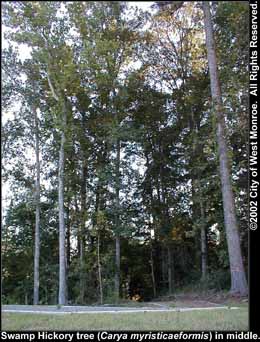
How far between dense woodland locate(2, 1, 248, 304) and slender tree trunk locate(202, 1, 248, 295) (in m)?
0.87

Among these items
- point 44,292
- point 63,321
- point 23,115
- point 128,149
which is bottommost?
point 44,292

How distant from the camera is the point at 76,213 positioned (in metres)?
20.7

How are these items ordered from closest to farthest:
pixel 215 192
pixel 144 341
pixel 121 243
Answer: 1. pixel 144 341
2. pixel 215 192
3. pixel 121 243

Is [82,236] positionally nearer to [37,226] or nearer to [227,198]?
[37,226]

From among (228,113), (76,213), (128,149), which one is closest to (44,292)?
(76,213)

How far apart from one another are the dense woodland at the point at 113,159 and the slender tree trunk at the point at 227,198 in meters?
0.87

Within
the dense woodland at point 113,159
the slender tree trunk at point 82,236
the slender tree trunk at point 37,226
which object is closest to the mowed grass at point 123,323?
the dense woodland at point 113,159

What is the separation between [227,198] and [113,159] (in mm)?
7239

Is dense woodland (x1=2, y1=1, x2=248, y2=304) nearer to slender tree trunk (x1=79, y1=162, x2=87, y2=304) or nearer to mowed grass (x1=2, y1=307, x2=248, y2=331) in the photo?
slender tree trunk (x1=79, y1=162, x2=87, y2=304)

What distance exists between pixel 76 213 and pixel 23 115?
578cm

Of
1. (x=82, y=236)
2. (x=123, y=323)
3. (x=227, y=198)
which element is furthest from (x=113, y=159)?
(x=123, y=323)

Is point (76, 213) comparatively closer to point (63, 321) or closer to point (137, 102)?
point (137, 102)

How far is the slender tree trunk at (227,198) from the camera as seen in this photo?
46.6 feet

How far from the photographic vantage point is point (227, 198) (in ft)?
48.2
